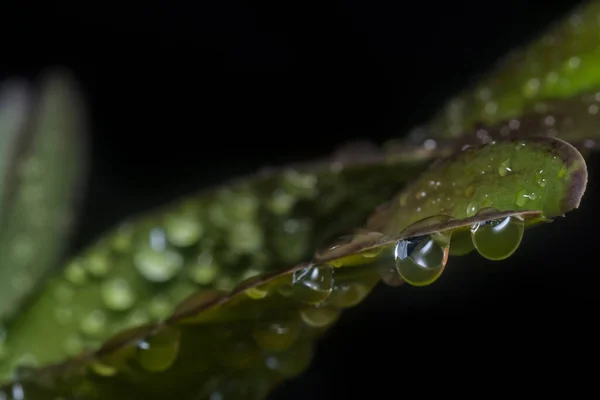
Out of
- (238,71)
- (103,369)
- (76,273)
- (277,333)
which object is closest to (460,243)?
(277,333)

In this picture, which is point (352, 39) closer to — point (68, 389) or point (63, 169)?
point (63, 169)

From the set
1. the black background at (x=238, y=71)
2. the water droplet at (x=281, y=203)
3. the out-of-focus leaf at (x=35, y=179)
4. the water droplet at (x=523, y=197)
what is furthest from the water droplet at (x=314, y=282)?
the black background at (x=238, y=71)

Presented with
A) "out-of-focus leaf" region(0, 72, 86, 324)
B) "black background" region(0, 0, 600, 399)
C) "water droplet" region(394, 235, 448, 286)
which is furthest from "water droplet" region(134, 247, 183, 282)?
"black background" region(0, 0, 600, 399)

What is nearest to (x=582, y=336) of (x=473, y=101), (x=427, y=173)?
(x=473, y=101)

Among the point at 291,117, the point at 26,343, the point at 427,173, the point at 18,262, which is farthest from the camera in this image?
the point at 291,117

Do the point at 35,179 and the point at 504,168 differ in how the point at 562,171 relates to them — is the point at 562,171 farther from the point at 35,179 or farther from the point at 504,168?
the point at 35,179

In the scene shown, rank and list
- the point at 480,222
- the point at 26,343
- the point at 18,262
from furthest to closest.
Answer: the point at 18,262 → the point at 26,343 → the point at 480,222
